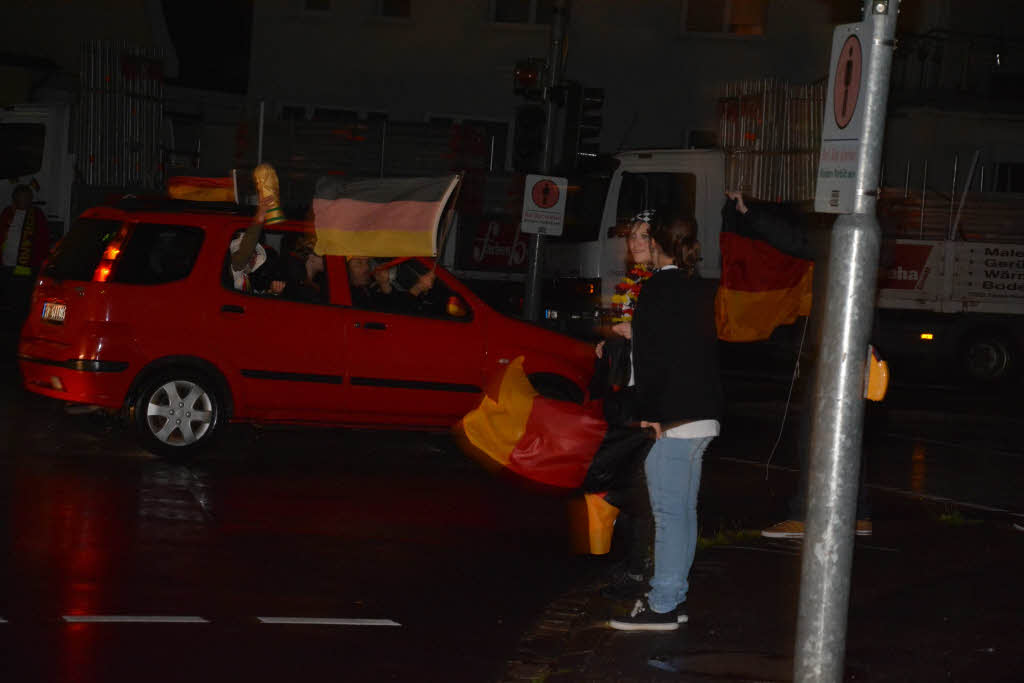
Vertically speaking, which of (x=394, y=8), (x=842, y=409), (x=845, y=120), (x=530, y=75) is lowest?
(x=842, y=409)

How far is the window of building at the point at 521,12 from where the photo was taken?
94.6 feet

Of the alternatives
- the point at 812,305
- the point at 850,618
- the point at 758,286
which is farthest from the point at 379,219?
the point at 850,618

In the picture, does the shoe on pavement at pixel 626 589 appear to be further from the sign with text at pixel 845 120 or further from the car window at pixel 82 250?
the car window at pixel 82 250

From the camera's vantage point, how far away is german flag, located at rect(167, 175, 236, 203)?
1245cm

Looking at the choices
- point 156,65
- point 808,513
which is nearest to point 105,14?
point 156,65

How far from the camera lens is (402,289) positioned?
11.6 meters

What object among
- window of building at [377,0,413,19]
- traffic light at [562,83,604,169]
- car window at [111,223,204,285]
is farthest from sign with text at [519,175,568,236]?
window of building at [377,0,413,19]

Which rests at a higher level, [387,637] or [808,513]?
[808,513]

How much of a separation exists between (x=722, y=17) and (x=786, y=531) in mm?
21285

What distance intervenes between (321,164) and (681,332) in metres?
15.0

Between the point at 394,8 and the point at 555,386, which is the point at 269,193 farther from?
the point at 394,8

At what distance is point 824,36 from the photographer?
28.6m

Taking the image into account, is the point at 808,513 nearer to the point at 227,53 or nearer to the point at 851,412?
the point at 851,412

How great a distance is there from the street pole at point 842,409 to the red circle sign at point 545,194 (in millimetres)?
11913
